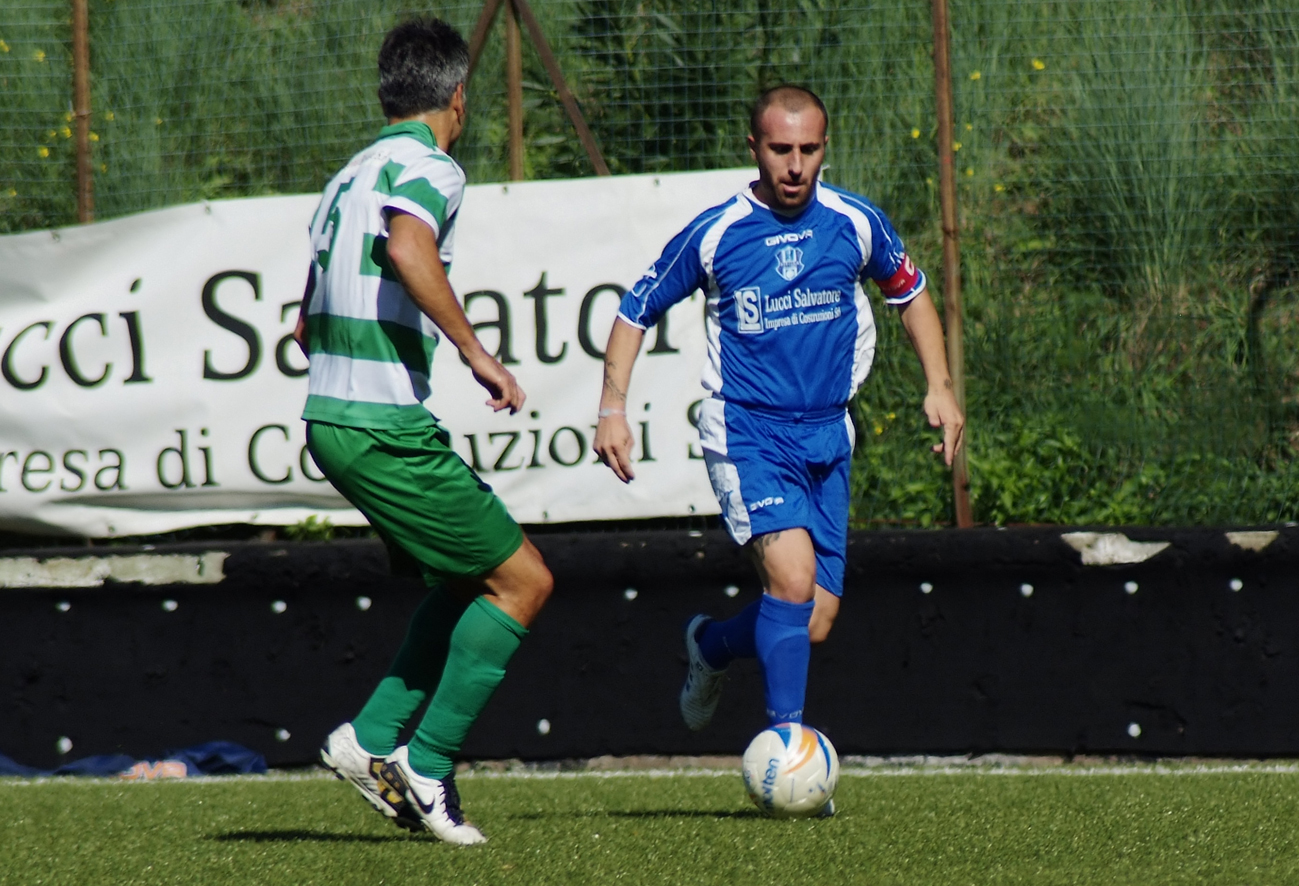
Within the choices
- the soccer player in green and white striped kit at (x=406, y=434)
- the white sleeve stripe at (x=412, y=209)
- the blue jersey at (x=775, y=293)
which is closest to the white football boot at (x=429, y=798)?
the soccer player in green and white striped kit at (x=406, y=434)

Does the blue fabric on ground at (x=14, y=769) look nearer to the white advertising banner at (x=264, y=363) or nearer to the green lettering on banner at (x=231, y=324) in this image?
the white advertising banner at (x=264, y=363)

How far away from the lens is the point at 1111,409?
21.4 feet

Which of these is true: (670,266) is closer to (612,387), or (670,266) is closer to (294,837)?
(612,387)

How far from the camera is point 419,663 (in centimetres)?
440

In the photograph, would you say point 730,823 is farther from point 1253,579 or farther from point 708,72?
point 708,72

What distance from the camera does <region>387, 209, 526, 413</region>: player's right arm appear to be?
391cm

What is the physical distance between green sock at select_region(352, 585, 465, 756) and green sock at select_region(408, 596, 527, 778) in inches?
4.2

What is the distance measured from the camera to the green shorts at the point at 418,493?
4.11m

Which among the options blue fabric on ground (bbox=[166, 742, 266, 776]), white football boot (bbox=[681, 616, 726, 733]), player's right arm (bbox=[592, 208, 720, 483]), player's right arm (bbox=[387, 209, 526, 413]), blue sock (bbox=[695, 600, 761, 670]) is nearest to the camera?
player's right arm (bbox=[387, 209, 526, 413])

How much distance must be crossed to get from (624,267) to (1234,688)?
→ 2.90m

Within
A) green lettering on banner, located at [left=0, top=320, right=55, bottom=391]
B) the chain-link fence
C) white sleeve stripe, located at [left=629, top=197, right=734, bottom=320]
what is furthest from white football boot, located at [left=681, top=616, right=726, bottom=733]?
green lettering on banner, located at [left=0, top=320, right=55, bottom=391]

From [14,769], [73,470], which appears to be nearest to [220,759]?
[14,769]

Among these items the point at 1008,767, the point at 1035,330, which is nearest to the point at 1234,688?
the point at 1008,767

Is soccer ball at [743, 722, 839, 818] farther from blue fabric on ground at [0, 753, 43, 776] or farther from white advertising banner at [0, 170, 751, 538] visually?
blue fabric on ground at [0, 753, 43, 776]
